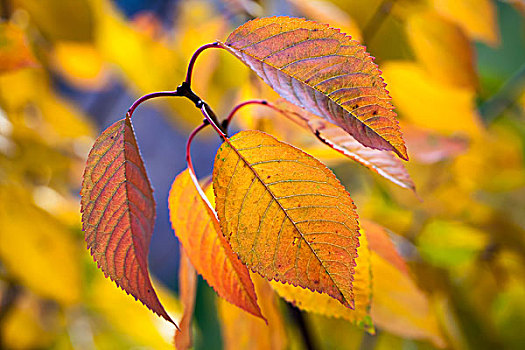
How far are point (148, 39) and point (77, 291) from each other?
0.37 m

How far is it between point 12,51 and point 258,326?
0.29 m

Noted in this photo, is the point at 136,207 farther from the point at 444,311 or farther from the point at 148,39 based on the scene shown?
the point at 148,39

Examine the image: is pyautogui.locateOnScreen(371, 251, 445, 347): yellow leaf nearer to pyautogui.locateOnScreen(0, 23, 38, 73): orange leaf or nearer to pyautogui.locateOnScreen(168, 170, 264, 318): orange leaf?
pyautogui.locateOnScreen(168, 170, 264, 318): orange leaf

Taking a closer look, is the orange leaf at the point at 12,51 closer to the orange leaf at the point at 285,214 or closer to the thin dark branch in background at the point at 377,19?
the orange leaf at the point at 285,214

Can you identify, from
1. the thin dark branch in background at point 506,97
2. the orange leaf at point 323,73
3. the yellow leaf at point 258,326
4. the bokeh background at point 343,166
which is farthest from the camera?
the thin dark branch in background at point 506,97

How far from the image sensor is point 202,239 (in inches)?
10.1

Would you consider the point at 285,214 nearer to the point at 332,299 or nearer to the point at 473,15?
the point at 332,299

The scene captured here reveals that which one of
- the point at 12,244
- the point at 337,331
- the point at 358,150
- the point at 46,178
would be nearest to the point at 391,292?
the point at 358,150

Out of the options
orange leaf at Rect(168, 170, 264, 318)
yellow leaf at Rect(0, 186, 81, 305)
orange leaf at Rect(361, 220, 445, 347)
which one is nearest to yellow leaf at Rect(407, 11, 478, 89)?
orange leaf at Rect(361, 220, 445, 347)

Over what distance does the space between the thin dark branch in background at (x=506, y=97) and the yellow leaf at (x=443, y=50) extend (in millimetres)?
224

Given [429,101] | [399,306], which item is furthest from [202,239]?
[429,101]

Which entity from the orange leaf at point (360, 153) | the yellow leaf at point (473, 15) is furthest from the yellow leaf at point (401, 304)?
the yellow leaf at point (473, 15)

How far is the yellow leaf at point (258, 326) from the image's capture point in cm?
34

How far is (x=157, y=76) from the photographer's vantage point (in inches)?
26.4
